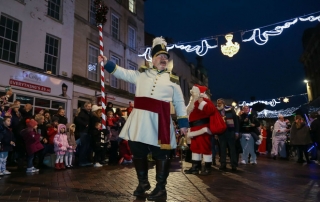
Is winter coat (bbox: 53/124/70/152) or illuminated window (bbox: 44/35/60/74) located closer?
winter coat (bbox: 53/124/70/152)

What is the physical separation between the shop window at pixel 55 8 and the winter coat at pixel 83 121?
28.9ft

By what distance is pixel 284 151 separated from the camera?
440 inches

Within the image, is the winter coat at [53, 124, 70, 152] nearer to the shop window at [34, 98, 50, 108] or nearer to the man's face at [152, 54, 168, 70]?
the man's face at [152, 54, 168, 70]

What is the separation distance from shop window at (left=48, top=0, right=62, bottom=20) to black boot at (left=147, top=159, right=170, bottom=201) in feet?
44.6

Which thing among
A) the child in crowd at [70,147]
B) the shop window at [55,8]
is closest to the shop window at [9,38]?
the shop window at [55,8]

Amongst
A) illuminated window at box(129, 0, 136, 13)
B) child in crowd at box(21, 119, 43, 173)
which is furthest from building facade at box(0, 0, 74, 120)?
illuminated window at box(129, 0, 136, 13)

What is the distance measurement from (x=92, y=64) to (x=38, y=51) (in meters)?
4.00

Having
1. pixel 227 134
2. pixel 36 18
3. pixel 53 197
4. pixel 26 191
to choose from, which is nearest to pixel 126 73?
pixel 53 197

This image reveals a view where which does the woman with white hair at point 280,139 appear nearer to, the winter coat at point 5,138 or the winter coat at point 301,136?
the winter coat at point 301,136

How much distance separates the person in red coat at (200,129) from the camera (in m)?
5.89

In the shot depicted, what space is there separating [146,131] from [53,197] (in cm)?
158

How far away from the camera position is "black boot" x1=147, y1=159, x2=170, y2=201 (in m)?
3.39

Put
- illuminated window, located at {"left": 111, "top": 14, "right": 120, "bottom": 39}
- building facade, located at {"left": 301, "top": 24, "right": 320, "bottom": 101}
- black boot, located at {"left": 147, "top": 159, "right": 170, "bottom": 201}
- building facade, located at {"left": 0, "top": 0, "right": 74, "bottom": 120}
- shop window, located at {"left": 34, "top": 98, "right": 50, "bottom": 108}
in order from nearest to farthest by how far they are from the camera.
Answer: black boot, located at {"left": 147, "top": 159, "right": 170, "bottom": 201}, building facade, located at {"left": 0, "top": 0, "right": 74, "bottom": 120}, shop window, located at {"left": 34, "top": 98, "right": 50, "bottom": 108}, illuminated window, located at {"left": 111, "top": 14, "right": 120, "bottom": 39}, building facade, located at {"left": 301, "top": 24, "right": 320, "bottom": 101}

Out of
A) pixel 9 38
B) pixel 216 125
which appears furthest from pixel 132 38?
pixel 216 125
